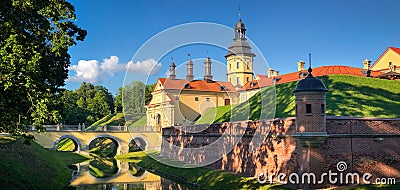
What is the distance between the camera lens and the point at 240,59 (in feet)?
210

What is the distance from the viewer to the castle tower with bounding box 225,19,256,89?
6081 cm

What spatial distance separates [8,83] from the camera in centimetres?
1142

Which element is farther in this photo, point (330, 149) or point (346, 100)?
point (346, 100)

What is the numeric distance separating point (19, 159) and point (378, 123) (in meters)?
20.7

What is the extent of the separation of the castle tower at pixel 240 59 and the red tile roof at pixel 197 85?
2.79 meters

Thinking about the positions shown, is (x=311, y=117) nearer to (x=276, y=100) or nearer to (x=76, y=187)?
(x=276, y=100)

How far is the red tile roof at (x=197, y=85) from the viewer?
51719 millimetres

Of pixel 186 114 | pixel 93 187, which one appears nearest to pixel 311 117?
pixel 93 187

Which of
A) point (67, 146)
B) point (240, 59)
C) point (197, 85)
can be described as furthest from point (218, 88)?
point (67, 146)

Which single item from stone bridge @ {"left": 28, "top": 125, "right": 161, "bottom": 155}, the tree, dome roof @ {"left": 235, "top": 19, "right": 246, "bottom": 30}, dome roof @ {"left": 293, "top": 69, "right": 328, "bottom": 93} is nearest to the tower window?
dome roof @ {"left": 293, "top": 69, "right": 328, "bottom": 93}

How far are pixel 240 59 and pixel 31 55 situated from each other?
2105 inches

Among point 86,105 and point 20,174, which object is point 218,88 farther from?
point 20,174

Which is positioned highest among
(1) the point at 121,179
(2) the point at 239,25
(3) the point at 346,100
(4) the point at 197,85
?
(2) the point at 239,25

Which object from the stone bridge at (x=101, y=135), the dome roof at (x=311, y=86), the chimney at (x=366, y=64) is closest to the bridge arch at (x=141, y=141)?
the stone bridge at (x=101, y=135)
